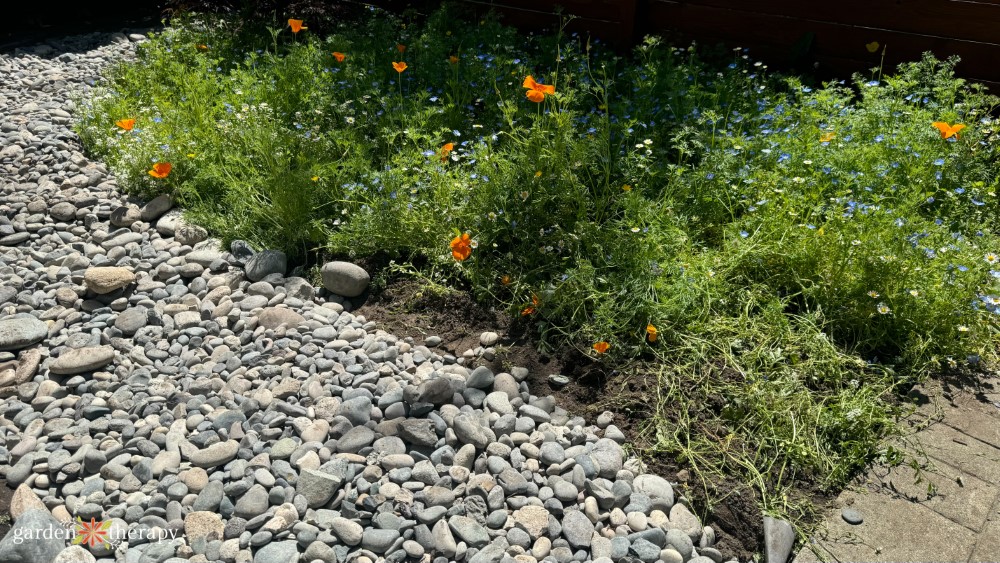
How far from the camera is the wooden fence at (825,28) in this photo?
14.7ft

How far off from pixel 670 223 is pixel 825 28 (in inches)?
102

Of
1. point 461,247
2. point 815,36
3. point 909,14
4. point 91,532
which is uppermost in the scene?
point 909,14

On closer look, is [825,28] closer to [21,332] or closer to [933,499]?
[933,499]

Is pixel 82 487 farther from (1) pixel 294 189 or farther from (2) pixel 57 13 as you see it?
(2) pixel 57 13

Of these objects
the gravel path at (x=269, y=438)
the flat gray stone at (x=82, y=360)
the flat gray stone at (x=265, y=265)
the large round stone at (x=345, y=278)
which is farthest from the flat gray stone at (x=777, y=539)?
the flat gray stone at (x=82, y=360)

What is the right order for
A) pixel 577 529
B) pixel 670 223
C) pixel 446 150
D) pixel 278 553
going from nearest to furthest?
pixel 278 553, pixel 577 529, pixel 670 223, pixel 446 150

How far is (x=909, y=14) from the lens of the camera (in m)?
4.59

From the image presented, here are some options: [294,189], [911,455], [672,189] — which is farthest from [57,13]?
[911,455]

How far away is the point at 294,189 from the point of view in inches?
141

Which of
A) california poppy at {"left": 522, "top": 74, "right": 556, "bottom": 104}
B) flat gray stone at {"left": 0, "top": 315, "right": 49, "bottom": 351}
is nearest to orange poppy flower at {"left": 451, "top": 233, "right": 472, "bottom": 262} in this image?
california poppy at {"left": 522, "top": 74, "right": 556, "bottom": 104}

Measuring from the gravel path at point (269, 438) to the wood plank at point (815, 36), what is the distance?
3.42 meters

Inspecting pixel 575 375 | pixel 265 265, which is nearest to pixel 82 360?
pixel 265 265

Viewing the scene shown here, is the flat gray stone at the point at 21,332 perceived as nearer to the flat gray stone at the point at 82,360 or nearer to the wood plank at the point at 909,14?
the flat gray stone at the point at 82,360

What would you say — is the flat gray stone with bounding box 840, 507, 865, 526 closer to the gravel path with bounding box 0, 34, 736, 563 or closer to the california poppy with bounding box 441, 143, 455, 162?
the gravel path with bounding box 0, 34, 736, 563
